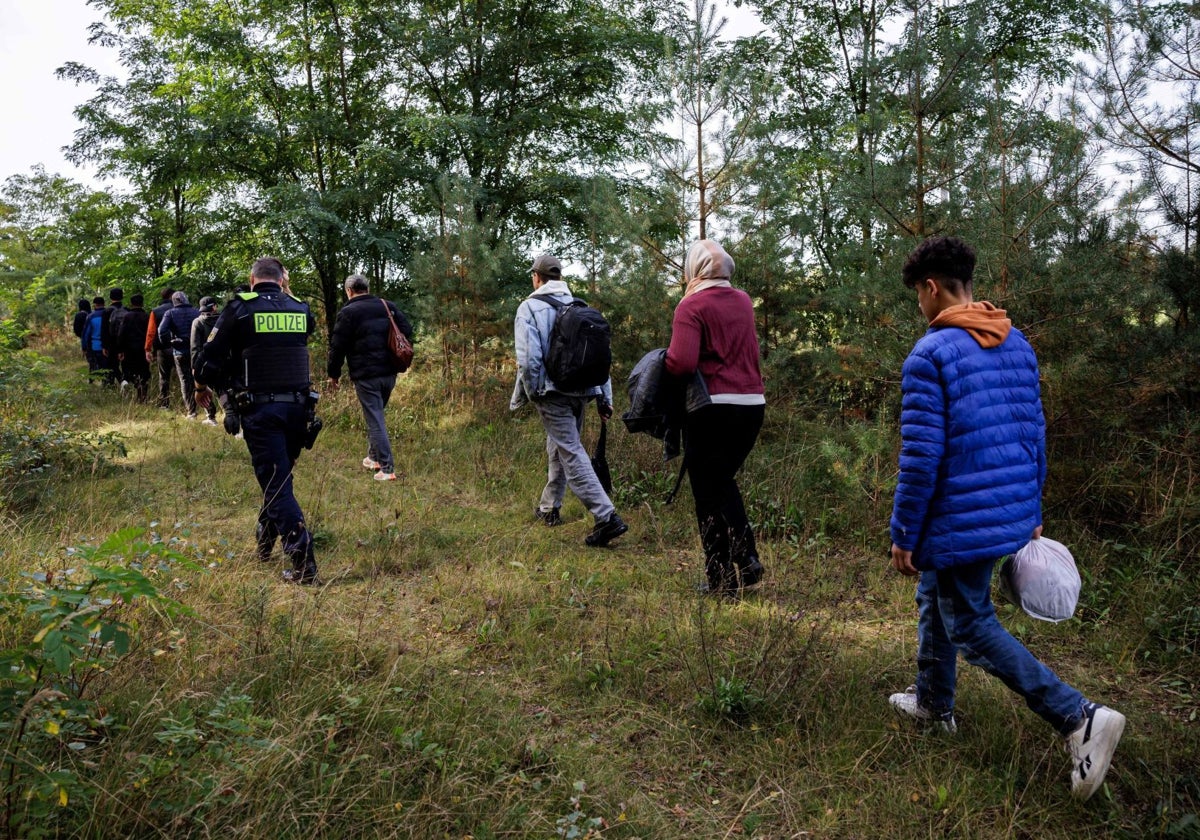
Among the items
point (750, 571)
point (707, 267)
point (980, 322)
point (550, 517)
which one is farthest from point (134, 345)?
point (980, 322)

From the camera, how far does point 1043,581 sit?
9.39ft

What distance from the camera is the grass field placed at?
2.46m

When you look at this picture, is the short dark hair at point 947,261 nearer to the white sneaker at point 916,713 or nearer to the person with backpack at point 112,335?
the white sneaker at point 916,713

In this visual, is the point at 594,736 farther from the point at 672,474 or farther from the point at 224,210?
the point at 224,210

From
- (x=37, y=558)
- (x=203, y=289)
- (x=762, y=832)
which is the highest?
(x=203, y=289)

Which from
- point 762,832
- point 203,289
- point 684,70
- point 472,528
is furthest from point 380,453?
point 203,289

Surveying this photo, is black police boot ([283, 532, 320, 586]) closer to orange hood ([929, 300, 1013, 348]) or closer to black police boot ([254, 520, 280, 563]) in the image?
black police boot ([254, 520, 280, 563])

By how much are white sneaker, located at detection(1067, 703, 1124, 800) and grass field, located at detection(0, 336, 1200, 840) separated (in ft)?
0.36

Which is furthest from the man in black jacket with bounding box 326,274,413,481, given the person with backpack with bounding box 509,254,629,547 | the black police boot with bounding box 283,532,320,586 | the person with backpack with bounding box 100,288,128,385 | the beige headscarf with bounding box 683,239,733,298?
the person with backpack with bounding box 100,288,128,385

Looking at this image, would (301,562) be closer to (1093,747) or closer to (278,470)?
(278,470)

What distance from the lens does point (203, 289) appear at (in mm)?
14695

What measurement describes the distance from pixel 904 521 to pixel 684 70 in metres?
5.52

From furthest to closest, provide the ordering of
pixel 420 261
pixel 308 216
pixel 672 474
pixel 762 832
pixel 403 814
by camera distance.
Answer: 1. pixel 308 216
2. pixel 420 261
3. pixel 672 474
4. pixel 762 832
5. pixel 403 814

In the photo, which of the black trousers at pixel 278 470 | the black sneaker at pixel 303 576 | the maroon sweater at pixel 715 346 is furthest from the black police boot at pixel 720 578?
the black trousers at pixel 278 470
